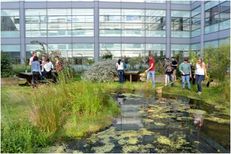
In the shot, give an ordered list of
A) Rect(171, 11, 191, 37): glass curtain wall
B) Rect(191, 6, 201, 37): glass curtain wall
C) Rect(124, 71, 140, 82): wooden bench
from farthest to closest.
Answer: Rect(171, 11, 191, 37): glass curtain wall, Rect(191, 6, 201, 37): glass curtain wall, Rect(124, 71, 140, 82): wooden bench

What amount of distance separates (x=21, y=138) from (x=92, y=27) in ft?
112

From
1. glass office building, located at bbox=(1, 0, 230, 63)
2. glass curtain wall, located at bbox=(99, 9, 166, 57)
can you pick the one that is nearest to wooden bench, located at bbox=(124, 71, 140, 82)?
glass curtain wall, located at bbox=(99, 9, 166, 57)

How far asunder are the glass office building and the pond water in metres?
29.9

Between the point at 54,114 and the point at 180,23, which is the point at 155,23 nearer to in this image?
the point at 180,23

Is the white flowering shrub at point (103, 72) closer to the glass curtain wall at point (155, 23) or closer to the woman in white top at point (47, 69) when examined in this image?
the woman in white top at point (47, 69)

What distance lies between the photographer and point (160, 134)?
655 cm

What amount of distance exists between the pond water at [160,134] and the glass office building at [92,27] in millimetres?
29892

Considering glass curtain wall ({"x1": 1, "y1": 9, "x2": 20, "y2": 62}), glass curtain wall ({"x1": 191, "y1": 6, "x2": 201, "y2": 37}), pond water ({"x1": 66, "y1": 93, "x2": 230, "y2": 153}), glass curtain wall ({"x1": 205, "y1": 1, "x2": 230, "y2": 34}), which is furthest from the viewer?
glass curtain wall ({"x1": 1, "y1": 9, "x2": 20, "y2": 62})

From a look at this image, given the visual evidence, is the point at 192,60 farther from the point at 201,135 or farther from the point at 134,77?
the point at 201,135

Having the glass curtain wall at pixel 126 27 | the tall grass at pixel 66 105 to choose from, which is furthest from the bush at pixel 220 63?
the glass curtain wall at pixel 126 27

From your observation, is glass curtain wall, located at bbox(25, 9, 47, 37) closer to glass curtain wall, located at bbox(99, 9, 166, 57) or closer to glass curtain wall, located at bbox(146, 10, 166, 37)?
glass curtain wall, located at bbox(99, 9, 166, 57)

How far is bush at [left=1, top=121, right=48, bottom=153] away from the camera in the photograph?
17.0 ft

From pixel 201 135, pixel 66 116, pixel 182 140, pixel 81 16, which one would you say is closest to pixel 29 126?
pixel 66 116

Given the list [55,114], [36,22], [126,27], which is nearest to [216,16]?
[126,27]
